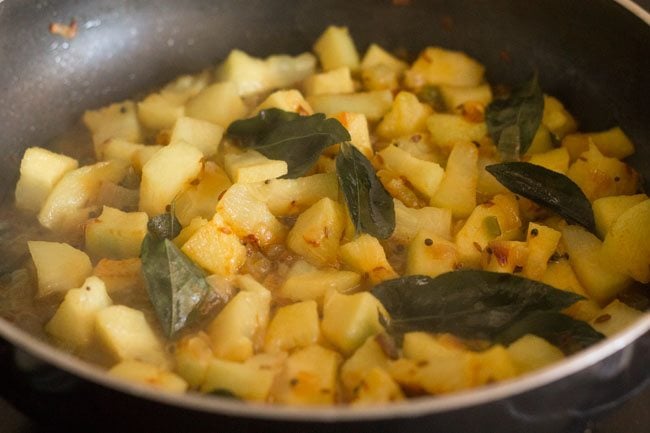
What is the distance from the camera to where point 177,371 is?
1678mm

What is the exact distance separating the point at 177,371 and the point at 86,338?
276mm

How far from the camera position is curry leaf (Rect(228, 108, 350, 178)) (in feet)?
7.02

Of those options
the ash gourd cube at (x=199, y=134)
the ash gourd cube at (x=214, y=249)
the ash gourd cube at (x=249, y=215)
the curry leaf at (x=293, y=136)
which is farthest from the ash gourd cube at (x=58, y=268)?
the curry leaf at (x=293, y=136)

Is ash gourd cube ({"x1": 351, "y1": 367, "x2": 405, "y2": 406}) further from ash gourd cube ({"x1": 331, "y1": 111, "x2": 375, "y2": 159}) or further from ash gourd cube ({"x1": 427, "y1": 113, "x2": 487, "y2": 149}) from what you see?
ash gourd cube ({"x1": 427, "y1": 113, "x2": 487, "y2": 149})

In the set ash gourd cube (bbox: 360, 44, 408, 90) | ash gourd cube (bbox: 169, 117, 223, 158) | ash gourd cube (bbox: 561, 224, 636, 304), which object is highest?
ash gourd cube (bbox: 561, 224, 636, 304)

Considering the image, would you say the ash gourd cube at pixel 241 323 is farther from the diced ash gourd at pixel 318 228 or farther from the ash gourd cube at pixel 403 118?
the ash gourd cube at pixel 403 118

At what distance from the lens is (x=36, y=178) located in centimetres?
216

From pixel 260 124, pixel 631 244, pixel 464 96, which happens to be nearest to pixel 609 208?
pixel 631 244

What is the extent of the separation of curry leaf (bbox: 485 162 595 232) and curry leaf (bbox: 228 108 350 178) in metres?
0.45

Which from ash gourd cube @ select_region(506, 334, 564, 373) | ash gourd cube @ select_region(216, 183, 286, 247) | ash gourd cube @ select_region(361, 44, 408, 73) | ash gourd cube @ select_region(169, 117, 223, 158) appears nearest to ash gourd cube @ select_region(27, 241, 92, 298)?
ash gourd cube @ select_region(216, 183, 286, 247)

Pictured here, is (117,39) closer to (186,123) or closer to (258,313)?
(186,123)

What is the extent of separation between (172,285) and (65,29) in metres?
1.06

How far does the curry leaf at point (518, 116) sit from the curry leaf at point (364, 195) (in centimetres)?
45

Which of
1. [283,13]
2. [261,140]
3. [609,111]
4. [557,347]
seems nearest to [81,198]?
[261,140]
